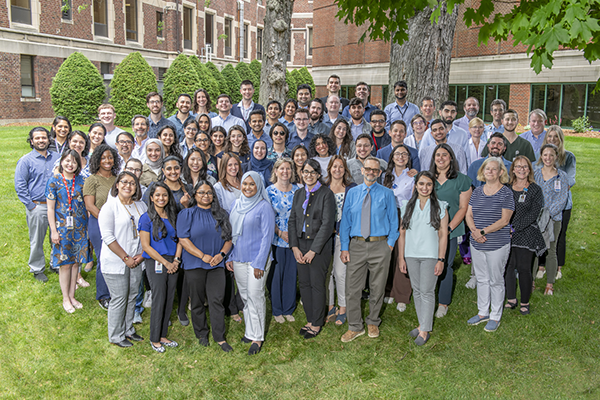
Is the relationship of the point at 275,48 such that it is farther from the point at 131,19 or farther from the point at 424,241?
the point at 131,19

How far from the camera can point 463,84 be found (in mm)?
27781

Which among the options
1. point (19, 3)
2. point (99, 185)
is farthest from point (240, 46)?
point (99, 185)

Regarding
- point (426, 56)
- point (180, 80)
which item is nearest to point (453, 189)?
point (426, 56)

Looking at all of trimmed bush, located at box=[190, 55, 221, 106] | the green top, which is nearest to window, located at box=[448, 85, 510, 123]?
trimmed bush, located at box=[190, 55, 221, 106]

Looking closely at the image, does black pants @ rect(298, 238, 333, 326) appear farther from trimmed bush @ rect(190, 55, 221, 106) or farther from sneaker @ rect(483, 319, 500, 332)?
trimmed bush @ rect(190, 55, 221, 106)

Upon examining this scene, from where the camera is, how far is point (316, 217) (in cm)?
570

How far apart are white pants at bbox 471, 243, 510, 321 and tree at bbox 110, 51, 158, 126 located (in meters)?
19.0

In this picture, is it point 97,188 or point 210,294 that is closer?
point 210,294

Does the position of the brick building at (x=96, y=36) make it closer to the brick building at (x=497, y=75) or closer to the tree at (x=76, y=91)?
the tree at (x=76, y=91)

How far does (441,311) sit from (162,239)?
12.1 ft

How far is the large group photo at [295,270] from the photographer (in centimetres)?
513

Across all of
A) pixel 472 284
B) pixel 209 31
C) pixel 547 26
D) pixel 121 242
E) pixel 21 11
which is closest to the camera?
pixel 547 26

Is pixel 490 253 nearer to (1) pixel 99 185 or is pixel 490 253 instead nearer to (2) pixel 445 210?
(2) pixel 445 210

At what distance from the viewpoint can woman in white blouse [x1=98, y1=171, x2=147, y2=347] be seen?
523 centimetres
